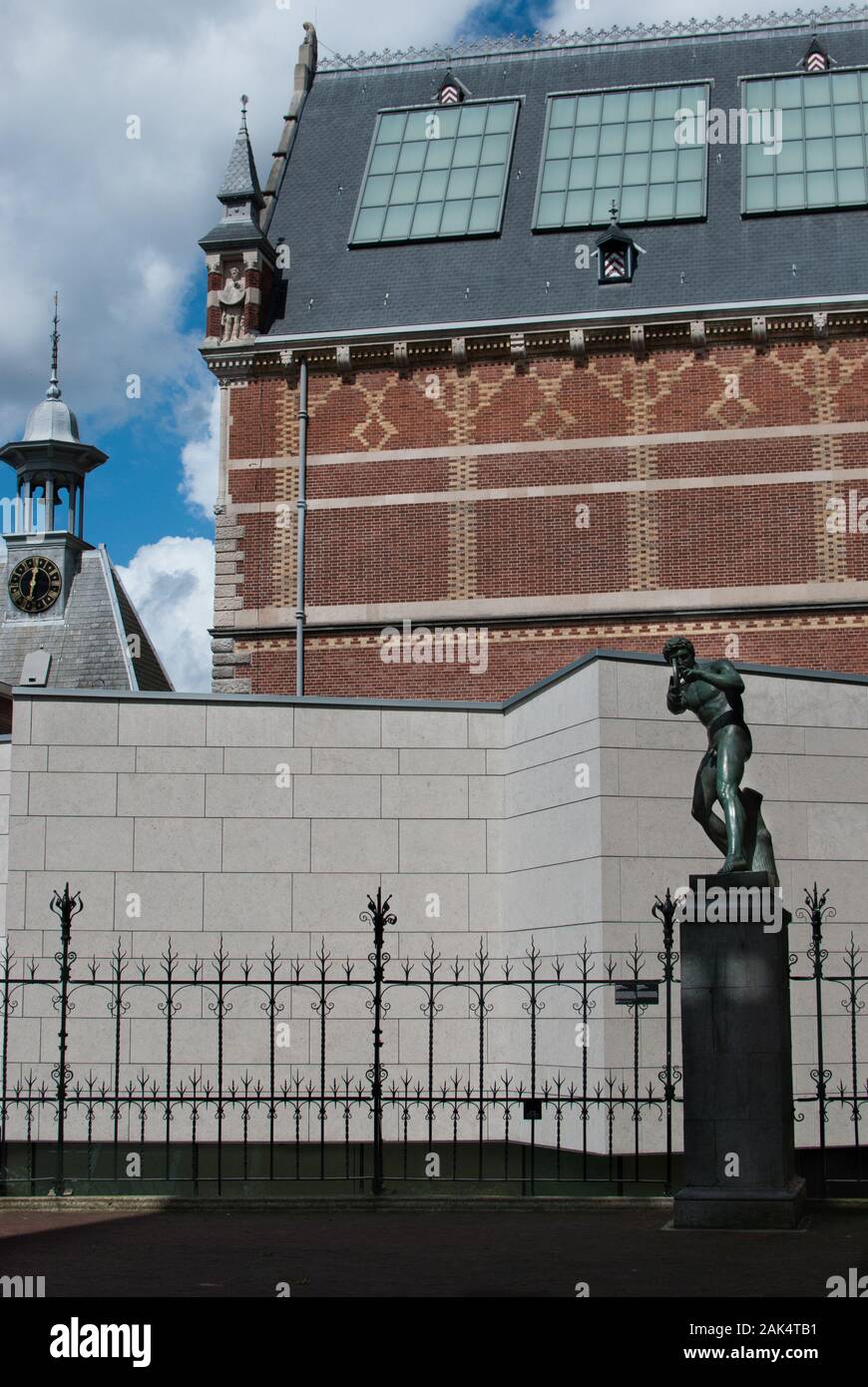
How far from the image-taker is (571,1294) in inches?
356

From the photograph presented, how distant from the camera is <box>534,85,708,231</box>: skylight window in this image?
30844 millimetres

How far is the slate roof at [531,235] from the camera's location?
29219 millimetres

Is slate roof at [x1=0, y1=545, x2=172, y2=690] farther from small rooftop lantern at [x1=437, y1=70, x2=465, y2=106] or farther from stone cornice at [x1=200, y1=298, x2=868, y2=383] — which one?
stone cornice at [x1=200, y1=298, x2=868, y2=383]

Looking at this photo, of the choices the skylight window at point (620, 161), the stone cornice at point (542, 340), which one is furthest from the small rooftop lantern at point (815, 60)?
the stone cornice at point (542, 340)

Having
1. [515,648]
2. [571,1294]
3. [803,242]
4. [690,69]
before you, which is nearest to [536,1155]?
[571,1294]

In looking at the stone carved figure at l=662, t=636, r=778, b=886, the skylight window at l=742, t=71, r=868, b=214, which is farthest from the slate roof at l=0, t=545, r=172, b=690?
the stone carved figure at l=662, t=636, r=778, b=886

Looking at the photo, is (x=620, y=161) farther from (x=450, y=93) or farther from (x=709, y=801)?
(x=709, y=801)

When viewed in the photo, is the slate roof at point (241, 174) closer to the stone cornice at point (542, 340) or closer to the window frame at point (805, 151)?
the stone cornice at point (542, 340)

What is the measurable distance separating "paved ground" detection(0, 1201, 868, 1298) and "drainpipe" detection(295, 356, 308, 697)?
1598 cm

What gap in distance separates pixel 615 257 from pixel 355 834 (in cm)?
1487

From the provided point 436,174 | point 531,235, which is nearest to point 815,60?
point 531,235

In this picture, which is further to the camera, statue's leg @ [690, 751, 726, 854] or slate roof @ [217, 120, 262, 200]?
slate roof @ [217, 120, 262, 200]

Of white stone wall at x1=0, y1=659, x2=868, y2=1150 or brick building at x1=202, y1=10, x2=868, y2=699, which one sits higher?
brick building at x1=202, y1=10, x2=868, y2=699
